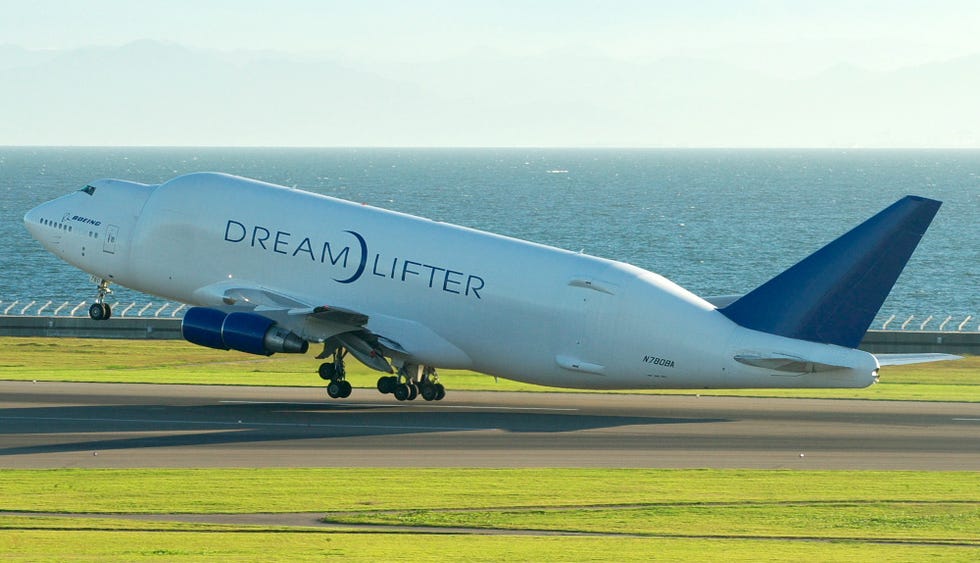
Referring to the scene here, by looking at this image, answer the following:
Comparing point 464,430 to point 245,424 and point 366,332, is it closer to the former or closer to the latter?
point 366,332

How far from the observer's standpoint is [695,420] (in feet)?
138

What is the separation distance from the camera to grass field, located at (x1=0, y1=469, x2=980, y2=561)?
24.5 metres

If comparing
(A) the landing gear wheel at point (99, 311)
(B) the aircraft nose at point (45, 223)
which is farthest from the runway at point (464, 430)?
(B) the aircraft nose at point (45, 223)

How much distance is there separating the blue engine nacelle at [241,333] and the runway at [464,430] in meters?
2.01

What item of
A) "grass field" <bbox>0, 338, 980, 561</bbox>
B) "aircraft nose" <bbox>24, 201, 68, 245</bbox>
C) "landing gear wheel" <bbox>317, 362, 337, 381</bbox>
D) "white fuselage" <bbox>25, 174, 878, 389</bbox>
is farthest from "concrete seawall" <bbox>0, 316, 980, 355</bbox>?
"grass field" <bbox>0, 338, 980, 561</bbox>

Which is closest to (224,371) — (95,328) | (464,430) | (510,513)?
(95,328)

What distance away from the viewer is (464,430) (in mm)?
40062

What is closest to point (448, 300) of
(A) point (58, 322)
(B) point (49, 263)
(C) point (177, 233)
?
(C) point (177, 233)

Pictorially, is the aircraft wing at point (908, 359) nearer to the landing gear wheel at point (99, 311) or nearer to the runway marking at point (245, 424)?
the runway marking at point (245, 424)

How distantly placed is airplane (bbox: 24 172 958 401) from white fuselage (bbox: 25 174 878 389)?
0.16ft

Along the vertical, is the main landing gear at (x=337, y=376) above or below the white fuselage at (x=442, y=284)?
below

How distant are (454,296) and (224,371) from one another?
16832mm

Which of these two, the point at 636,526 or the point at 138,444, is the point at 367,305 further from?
the point at 636,526

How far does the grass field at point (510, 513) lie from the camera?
24.5 metres
